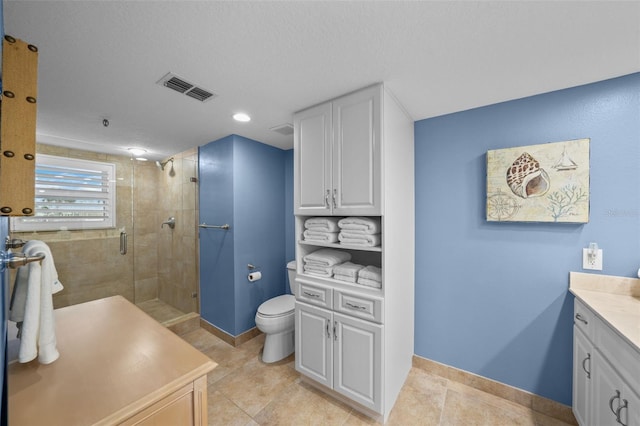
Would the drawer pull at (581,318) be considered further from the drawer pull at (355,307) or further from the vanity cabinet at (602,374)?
the drawer pull at (355,307)

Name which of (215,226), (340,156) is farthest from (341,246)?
(215,226)

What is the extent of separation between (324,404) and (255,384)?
0.60 meters

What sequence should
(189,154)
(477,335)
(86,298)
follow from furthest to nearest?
1. (189,154)
2. (86,298)
3. (477,335)

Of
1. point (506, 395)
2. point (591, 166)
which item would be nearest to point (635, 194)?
point (591, 166)

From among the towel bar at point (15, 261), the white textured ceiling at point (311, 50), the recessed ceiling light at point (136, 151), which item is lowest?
the towel bar at point (15, 261)

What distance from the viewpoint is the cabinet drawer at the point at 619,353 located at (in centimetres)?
96

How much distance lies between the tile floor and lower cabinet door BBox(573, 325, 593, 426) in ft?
0.80

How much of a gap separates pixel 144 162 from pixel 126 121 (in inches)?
51.2

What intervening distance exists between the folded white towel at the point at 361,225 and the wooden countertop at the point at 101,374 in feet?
3.79

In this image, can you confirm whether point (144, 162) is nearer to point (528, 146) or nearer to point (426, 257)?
point (426, 257)

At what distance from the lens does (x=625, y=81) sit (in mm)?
1457

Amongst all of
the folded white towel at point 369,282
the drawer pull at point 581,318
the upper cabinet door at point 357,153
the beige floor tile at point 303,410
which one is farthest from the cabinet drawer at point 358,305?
the drawer pull at point 581,318

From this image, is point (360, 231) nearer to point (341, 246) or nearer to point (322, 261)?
point (341, 246)

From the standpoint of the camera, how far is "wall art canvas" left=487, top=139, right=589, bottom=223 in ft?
5.03
